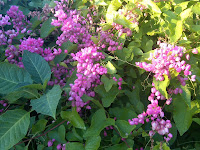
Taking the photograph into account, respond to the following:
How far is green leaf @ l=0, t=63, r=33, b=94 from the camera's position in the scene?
1.07 metres

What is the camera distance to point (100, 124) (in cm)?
107

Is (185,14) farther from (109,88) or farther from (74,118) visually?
(74,118)

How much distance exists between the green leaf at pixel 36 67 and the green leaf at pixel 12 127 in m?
0.20

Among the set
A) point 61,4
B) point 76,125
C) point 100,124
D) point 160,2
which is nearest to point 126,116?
point 100,124

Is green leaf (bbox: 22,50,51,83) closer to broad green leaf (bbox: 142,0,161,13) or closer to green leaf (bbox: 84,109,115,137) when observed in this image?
green leaf (bbox: 84,109,115,137)

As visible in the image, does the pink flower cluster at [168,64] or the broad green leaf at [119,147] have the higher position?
the pink flower cluster at [168,64]

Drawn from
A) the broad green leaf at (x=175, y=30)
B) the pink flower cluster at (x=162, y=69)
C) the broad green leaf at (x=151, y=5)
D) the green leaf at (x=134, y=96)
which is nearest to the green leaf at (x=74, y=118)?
the pink flower cluster at (x=162, y=69)

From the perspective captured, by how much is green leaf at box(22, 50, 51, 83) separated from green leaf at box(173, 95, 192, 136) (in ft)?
2.29

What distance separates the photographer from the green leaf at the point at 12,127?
3.04 feet

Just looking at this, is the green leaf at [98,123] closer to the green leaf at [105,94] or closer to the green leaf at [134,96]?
the green leaf at [105,94]

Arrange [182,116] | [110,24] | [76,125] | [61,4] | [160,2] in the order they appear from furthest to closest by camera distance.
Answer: [61,4] < [160,2] < [110,24] < [182,116] < [76,125]

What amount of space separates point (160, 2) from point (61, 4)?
753 mm

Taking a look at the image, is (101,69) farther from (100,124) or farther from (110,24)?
(110,24)

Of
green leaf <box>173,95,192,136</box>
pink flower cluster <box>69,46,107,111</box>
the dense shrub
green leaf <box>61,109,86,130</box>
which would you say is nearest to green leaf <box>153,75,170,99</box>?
the dense shrub
